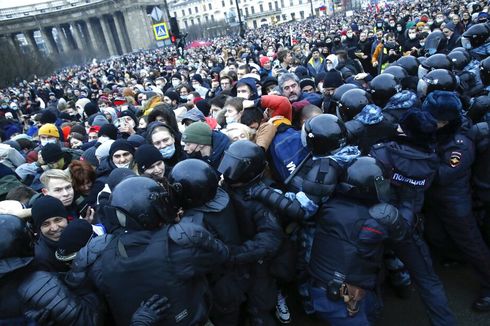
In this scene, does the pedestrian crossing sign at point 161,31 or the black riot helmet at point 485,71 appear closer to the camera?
the black riot helmet at point 485,71

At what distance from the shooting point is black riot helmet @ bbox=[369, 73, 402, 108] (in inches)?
145

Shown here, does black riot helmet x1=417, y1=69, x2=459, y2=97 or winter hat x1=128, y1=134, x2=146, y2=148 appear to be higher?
black riot helmet x1=417, y1=69, x2=459, y2=97

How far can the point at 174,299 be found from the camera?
6.63 ft

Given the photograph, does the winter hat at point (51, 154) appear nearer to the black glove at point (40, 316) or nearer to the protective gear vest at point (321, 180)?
the black glove at point (40, 316)

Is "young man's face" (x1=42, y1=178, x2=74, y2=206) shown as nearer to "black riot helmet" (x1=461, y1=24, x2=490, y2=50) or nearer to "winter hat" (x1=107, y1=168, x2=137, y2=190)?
"winter hat" (x1=107, y1=168, x2=137, y2=190)

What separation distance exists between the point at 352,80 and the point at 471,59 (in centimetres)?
174

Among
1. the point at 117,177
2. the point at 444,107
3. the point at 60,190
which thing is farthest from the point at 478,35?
the point at 60,190

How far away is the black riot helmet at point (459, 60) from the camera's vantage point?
4.89 m

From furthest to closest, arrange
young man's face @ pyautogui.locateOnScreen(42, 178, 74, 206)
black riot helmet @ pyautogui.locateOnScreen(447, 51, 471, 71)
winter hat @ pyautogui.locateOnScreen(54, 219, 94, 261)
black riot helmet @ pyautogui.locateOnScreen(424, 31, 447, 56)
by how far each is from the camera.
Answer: black riot helmet @ pyautogui.locateOnScreen(424, 31, 447, 56) < black riot helmet @ pyautogui.locateOnScreen(447, 51, 471, 71) < young man's face @ pyautogui.locateOnScreen(42, 178, 74, 206) < winter hat @ pyautogui.locateOnScreen(54, 219, 94, 261)

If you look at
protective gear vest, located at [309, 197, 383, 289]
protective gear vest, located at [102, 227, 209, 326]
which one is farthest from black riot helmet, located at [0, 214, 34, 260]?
protective gear vest, located at [309, 197, 383, 289]

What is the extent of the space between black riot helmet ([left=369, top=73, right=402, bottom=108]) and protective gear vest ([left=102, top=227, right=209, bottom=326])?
2.80m

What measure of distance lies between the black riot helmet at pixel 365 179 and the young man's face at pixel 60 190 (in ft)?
8.49

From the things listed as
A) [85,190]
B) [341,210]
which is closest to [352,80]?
[341,210]

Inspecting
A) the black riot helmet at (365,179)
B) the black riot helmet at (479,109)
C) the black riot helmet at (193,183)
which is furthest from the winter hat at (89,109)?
the black riot helmet at (479,109)
